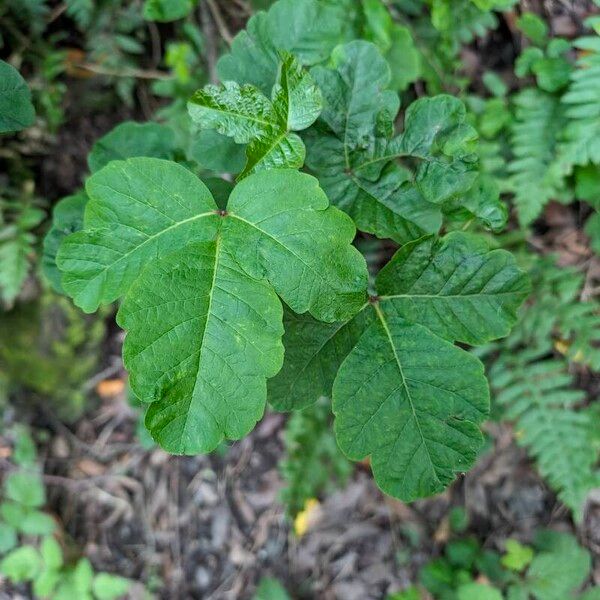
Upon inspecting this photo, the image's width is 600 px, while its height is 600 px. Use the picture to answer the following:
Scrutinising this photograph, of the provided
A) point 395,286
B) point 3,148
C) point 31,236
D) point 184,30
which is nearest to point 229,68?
point 395,286

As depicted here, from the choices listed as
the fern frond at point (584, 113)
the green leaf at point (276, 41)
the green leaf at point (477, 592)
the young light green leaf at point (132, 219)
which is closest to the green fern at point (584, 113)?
the fern frond at point (584, 113)

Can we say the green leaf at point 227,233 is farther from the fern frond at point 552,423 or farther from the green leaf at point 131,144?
the fern frond at point 552,423

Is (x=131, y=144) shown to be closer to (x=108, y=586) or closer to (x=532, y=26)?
(x=532, y=26)

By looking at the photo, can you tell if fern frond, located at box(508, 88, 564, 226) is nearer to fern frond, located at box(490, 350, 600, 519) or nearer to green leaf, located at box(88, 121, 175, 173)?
fern frond, located at box(490, 350, 600, 519)

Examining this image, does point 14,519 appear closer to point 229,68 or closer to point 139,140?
point 139,140

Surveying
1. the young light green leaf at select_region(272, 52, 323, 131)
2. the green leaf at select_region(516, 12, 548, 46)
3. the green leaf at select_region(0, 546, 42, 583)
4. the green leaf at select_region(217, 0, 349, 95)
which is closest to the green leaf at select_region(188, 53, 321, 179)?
the young light green leaf at select_region(272, 52, 323, 131)
